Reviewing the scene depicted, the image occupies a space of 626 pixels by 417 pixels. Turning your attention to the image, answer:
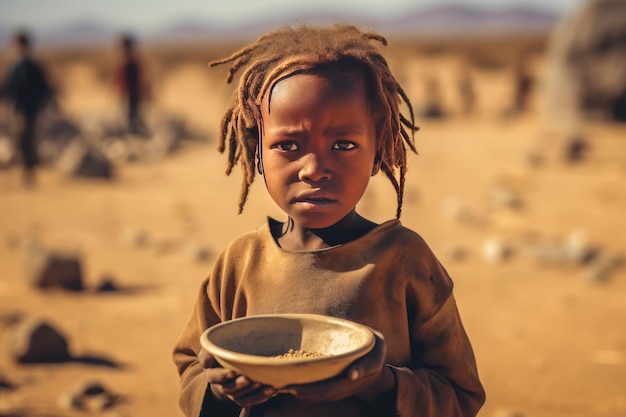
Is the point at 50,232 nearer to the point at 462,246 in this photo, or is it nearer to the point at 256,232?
the point at 462,246

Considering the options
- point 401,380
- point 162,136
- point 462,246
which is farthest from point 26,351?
point 162,136

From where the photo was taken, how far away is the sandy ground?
16.1ft

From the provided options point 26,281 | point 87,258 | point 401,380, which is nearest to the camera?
point 401,380

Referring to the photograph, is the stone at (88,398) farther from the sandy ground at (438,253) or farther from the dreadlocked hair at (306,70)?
the dreadlocked hair at (306,70)

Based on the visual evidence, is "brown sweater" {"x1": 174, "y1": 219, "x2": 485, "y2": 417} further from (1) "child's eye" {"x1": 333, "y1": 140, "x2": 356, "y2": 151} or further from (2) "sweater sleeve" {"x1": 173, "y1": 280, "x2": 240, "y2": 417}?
(1) "child's eye" {"x1": 333, "y1": 140, "x2": 356, "y2": 151}

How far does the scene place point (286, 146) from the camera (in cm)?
205

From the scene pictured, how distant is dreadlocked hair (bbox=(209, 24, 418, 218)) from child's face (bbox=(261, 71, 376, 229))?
0.04m

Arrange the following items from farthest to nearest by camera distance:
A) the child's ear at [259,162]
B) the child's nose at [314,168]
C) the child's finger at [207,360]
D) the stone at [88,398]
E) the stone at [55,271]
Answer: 1. the stone at [55,271]
2. the stone at [88,398]
3. the child's ear at [259,162]
4. the child's nose at [314,168]
5. the child's finger at [207,360]

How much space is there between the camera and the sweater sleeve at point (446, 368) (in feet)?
6.81

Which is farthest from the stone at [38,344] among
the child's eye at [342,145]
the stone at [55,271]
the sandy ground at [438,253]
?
the child's eye at [342,145]

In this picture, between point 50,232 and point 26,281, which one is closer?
point 26,281

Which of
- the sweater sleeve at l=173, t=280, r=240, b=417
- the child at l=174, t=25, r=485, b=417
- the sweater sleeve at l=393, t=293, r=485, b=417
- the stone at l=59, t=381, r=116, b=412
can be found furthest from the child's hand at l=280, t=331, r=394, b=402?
the stone at l=59, t=381, r=116, b=412

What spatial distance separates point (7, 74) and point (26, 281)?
4745 mm

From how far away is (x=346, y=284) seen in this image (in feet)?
6.76
